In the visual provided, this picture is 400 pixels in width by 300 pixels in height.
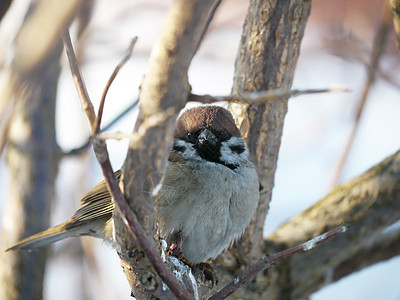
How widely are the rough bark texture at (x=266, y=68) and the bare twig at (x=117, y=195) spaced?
1.64 metres

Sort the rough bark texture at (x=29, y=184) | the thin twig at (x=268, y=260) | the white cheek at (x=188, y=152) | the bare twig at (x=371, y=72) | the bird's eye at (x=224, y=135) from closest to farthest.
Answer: the thin twig at (x=268, y=260) → the white cheek at (x=188, y=152) → the bird's eye at (x=224, y=135) → the rough bark texture at (x=29, y=184) → the bare twig at (x=371, y=72)

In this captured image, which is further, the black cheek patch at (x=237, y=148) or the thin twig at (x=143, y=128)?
the black cheek patch at (x=237, y=148)

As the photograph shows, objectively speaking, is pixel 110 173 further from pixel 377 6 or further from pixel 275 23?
pixel 377 6

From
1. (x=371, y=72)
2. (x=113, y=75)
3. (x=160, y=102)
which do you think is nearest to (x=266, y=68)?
(x=371, y=72)

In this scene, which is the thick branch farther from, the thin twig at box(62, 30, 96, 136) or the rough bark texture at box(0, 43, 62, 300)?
the thin twig at box(62, 30, 96, 136)

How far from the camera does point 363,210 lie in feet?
13.0

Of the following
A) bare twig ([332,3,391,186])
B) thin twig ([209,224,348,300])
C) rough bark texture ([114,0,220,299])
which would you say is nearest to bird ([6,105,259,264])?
thin twig ([209,224,348,300])

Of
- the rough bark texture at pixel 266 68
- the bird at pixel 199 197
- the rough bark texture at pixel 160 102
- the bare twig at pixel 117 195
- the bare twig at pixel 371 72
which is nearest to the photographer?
the rough bark texture at pixel 160 102

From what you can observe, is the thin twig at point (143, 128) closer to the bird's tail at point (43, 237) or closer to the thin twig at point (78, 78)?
the thin twig at point (78, 78)

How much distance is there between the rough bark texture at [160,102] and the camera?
4.93ft

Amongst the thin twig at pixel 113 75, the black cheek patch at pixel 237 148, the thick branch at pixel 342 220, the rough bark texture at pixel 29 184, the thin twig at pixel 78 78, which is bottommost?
the thick branch at pixel 342 220

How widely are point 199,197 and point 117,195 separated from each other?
137cm

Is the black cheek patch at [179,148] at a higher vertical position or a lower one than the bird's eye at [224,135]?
higher

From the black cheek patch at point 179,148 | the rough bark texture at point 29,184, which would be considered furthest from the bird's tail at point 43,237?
the black cheek patch at point 179,148
